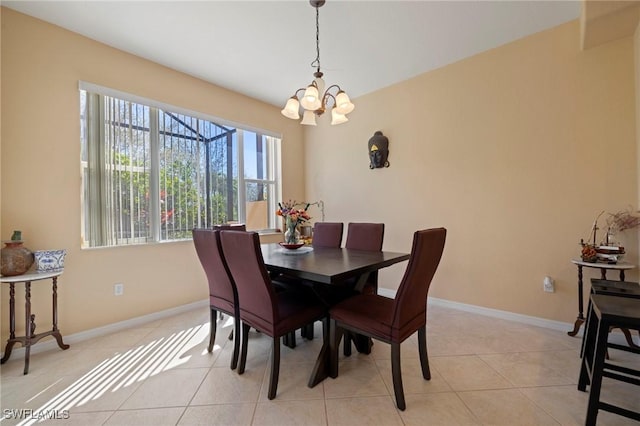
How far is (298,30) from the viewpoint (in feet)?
8.24

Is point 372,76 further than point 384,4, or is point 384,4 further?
point 372,76

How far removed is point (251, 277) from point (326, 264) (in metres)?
0.52

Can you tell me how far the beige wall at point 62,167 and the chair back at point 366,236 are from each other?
6.82 feet

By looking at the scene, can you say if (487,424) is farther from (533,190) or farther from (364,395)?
(533,190)

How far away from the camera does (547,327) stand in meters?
2.58

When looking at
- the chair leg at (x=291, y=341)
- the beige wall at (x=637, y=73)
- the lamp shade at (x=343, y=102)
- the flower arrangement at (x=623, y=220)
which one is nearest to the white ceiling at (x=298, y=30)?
the beige wall at (x=637, y=73)

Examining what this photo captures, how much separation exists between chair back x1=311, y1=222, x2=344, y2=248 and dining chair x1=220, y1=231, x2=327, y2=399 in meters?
1.06

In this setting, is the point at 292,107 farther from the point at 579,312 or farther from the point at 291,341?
the point at 579,312

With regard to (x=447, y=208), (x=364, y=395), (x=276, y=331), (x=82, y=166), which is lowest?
(x=364, y=395)

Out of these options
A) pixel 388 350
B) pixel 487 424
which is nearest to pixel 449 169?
pixel 388 350

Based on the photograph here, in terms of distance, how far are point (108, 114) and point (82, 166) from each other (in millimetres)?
587

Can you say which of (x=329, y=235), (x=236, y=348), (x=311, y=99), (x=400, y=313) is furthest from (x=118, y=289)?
(x=400, y=313)

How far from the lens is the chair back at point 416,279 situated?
1503 mm

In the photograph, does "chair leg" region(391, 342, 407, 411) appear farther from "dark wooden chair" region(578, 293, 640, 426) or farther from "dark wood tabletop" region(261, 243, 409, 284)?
"dark wooden chair" region(578, 293, 640, 426)
